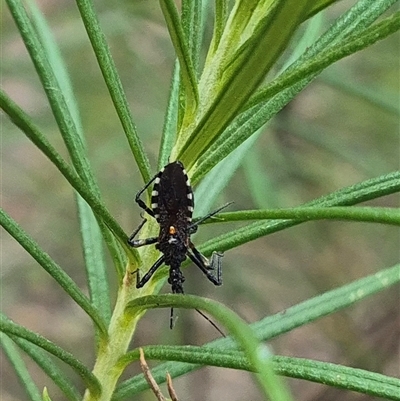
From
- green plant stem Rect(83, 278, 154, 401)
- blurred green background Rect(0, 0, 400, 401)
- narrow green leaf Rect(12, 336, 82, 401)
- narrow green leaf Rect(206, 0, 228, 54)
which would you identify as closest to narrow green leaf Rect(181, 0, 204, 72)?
narrow green leaf Rect(206, 0, 228, 54)

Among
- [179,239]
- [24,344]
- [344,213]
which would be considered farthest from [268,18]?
[179,239]

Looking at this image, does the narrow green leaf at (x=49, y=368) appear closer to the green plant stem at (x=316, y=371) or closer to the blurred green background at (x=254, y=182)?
the green plant stem at (x=316, y=371)

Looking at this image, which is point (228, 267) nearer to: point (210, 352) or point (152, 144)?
point (152, 144)

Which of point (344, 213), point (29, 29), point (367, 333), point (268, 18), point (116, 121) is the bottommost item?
point (344, 213)

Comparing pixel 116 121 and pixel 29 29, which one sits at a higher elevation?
pixel 116 121

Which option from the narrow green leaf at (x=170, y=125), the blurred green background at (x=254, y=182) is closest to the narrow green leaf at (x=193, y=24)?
the narrow green leaf at (x=170, y=125)
